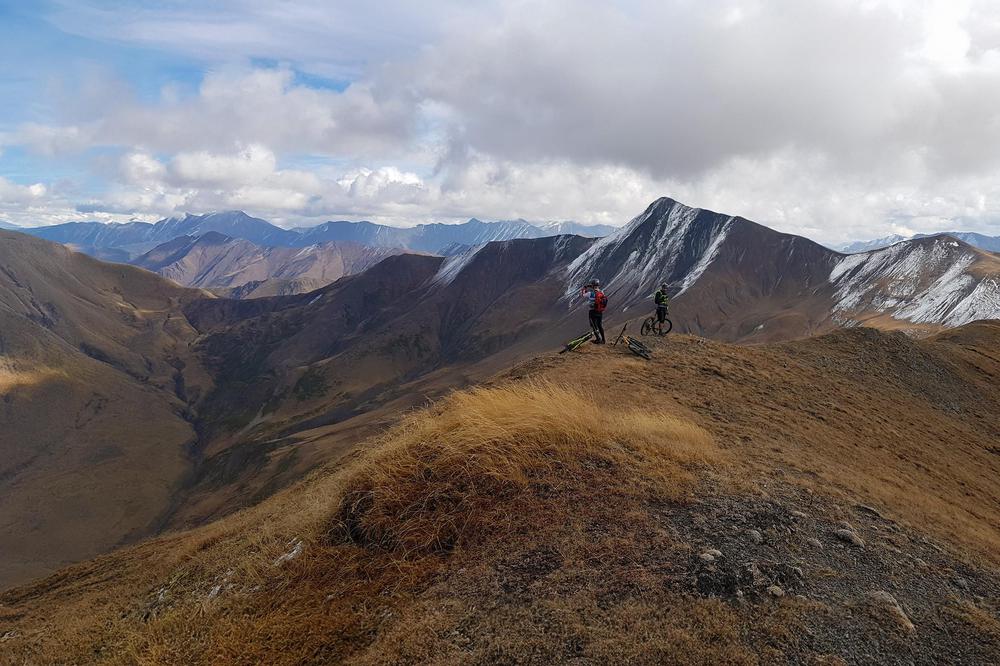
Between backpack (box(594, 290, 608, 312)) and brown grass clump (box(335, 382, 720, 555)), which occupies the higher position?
backpack (box(594, 290, 608, 312))

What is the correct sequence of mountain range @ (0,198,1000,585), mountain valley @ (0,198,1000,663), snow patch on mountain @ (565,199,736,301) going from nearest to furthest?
1. mountain valley @ (0,198,1000,663)
2. mountain range @ (0,198,1000,585)
3. snow patch on mountain @ (565,199,736,301)

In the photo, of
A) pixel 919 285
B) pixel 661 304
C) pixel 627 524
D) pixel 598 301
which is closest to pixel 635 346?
pixel 598 301

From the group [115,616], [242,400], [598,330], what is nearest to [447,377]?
[242,400]

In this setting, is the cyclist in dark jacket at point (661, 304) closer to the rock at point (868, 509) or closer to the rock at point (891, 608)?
the rock at point (868, 509)

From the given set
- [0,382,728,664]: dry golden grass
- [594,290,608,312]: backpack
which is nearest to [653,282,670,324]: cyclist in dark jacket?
[594,290,608,312]: backpack

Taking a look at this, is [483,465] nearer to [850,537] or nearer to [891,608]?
[891,608]

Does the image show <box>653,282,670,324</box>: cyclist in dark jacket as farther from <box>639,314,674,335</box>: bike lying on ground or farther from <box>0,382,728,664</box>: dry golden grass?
<box>0,382,728,664</box>: dry golden grass

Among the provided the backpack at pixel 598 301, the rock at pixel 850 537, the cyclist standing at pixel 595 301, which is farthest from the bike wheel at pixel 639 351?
the rock at pixel 850 537
